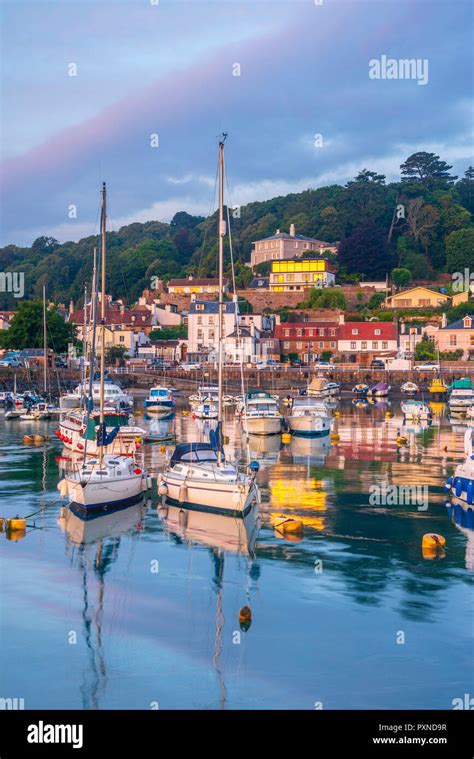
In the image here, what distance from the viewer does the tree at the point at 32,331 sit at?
396 feet

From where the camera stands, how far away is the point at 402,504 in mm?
39625

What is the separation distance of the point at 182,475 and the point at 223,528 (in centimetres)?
345

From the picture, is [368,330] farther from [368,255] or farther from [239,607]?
[239,607]

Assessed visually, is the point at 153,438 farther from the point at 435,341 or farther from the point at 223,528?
the point at 435,341

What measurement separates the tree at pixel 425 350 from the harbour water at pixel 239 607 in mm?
85172

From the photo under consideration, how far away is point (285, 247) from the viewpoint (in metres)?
173

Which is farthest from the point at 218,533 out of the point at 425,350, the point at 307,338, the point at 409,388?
the point at 307,338

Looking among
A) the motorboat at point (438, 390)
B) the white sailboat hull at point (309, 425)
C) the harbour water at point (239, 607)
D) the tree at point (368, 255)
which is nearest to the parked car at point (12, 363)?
the motorboat at point (438, 390)

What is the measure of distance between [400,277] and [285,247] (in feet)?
79.7

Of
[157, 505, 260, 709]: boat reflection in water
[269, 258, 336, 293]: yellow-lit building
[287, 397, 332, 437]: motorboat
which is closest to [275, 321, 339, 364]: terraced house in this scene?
[269, 258, 336, 293]: yellow-lit building

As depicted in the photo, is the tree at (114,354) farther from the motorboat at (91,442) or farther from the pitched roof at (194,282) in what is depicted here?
the motorboat at (91,442)

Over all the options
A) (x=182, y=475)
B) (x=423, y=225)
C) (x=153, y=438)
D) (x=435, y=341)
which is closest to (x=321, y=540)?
(x=182, y=475)

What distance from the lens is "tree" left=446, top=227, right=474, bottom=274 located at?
161625 mm

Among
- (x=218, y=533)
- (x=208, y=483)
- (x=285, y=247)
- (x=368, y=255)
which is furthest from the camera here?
(x=285, y=247)
